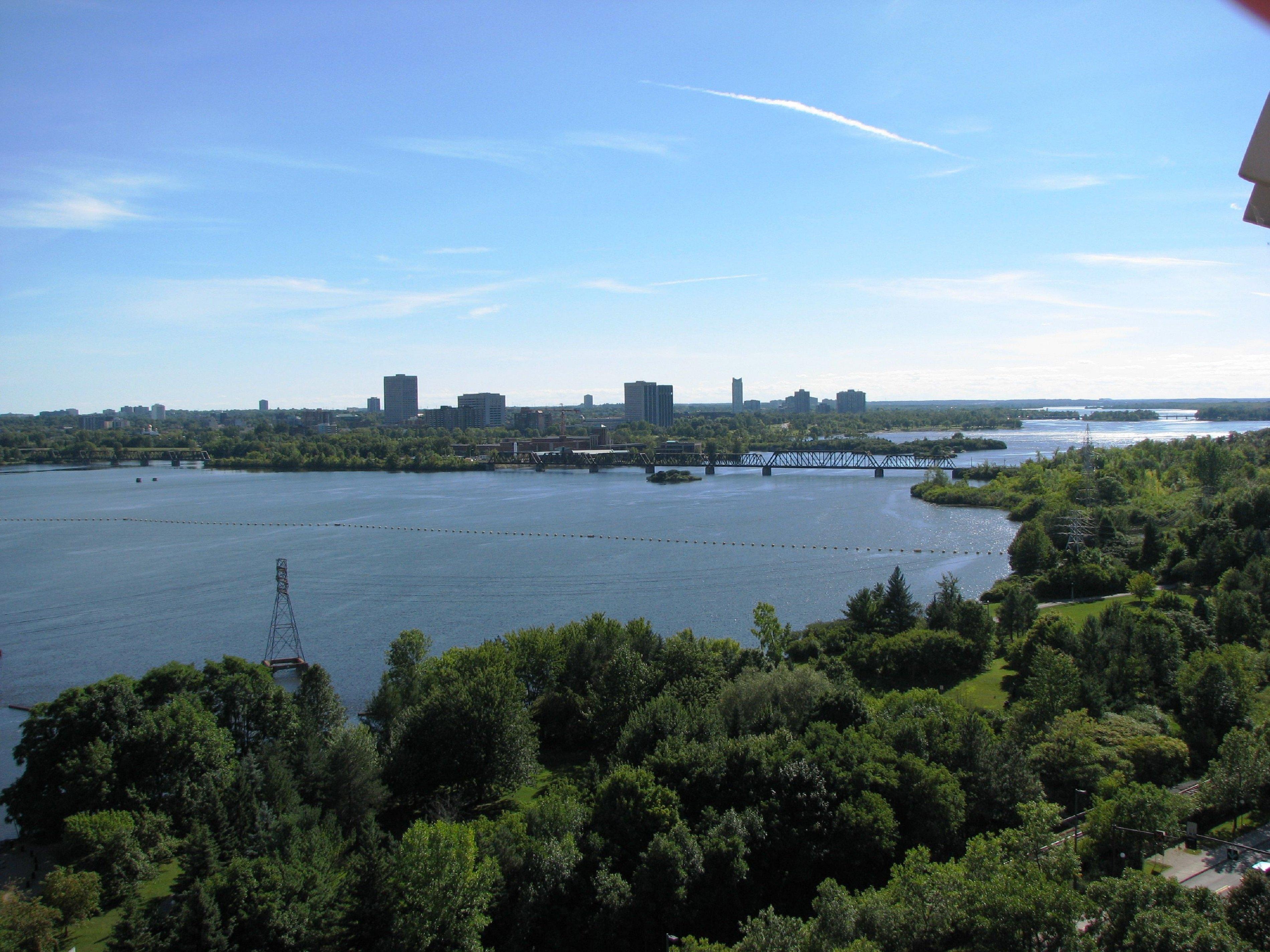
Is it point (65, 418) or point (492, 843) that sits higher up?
point (65, 418)

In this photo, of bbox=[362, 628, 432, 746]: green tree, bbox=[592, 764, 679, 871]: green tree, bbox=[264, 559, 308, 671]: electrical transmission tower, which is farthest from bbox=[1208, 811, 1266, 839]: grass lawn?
bbox=[264, 559, 308, 671]: electrical transmission tower

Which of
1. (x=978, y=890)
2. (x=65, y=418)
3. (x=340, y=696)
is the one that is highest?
(x=65, y=418)

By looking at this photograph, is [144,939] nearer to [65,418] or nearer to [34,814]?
[34,814]

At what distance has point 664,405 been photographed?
5612 centimetres

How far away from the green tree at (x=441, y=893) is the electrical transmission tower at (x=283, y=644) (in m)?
4.50

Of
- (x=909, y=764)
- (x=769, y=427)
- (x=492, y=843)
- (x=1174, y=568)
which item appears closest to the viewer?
(x=492, y=843)

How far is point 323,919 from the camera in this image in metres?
3.94

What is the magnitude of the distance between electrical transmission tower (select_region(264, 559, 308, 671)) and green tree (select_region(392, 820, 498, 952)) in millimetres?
4502

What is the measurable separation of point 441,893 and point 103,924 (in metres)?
1.91

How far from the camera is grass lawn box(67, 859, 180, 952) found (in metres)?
4.15

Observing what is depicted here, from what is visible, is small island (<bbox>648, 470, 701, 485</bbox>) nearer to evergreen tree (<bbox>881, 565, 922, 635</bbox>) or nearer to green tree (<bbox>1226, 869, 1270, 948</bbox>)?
evergreen tree (<bbox>881, 565, 922, 635</bbox>)

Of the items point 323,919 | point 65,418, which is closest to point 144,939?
point 323,919

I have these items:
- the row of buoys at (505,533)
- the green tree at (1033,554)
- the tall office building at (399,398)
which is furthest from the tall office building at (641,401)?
the green tree at (1033,554)

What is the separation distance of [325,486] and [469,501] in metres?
6.94
